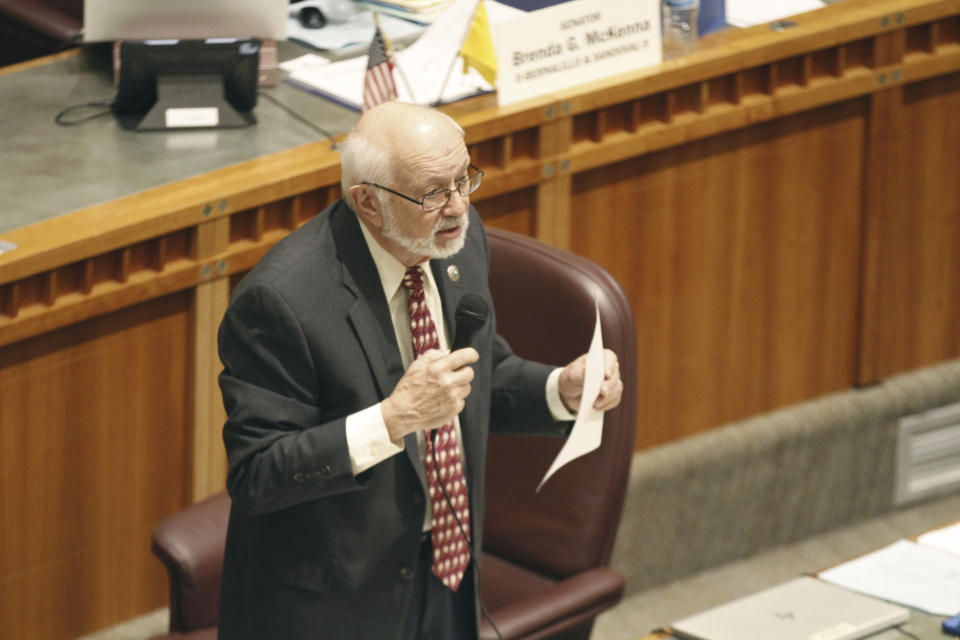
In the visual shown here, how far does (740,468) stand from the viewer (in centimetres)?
372

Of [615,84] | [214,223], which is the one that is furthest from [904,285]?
[214,223]

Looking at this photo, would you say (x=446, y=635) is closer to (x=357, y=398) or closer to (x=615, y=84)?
(x=357, y=398)

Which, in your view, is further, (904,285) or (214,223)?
(904,285)

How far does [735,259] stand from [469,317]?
5.30ft

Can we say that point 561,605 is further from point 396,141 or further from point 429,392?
point 396,141

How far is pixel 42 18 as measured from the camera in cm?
423

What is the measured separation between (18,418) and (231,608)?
655mm

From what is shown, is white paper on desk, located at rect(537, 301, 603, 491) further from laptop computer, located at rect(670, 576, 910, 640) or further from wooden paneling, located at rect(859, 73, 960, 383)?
wooden paneling, located at rect(859, 73, 960, 383)

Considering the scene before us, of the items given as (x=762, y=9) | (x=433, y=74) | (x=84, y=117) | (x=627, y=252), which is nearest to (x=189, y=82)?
(x=84, y=117)

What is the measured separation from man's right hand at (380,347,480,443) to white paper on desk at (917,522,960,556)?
91 centimetres

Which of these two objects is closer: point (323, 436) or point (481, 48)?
point (323, 436)

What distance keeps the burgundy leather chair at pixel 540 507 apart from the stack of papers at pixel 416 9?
976 mm

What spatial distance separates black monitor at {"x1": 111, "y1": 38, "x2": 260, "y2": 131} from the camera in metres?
3.18

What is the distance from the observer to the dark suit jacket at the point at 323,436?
211 centimetres
